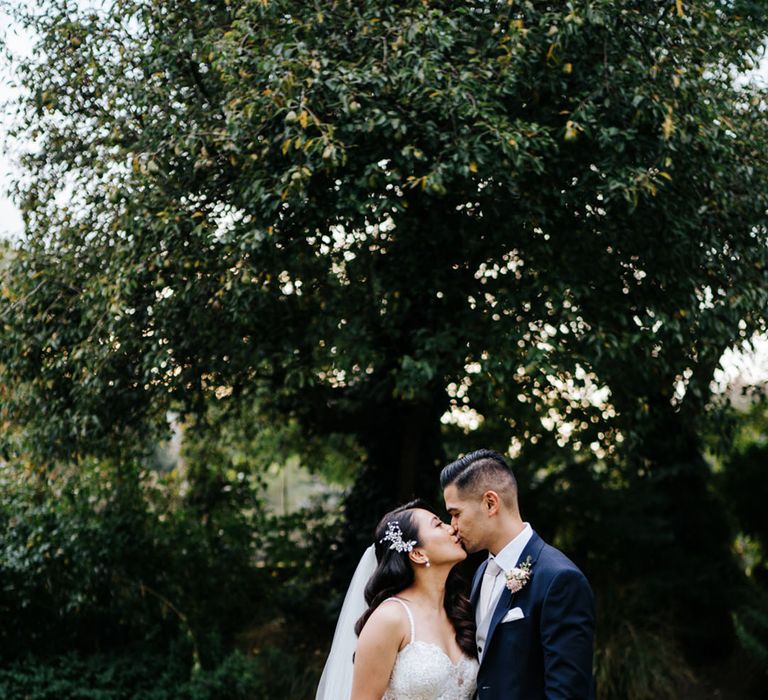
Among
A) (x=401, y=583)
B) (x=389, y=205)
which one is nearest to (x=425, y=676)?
(x=401, y=583)

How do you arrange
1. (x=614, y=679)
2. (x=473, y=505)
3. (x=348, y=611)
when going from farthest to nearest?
1. (x=614, y=679)
2. (x=348, y=611)
3. (x=473, y=505)

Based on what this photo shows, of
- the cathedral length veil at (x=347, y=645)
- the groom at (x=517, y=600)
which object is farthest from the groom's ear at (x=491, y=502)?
the cathedral length veil at (x=347, y=645)

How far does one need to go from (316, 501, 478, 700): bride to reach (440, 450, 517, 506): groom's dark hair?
30 cm

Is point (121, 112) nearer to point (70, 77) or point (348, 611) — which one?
point (70, 77)

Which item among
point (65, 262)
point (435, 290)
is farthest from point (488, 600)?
point (65, 262)

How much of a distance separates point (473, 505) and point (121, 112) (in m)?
5.47

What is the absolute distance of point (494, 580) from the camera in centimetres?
386

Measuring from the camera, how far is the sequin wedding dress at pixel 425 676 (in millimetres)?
3811

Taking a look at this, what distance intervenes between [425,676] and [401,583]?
Result: 16.8 inches

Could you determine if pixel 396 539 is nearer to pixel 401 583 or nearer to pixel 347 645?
A: pixel 401 583

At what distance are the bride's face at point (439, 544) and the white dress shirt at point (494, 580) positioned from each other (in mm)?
165

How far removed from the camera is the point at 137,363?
24.3 feet

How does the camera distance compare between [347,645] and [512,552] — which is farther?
[347,645]

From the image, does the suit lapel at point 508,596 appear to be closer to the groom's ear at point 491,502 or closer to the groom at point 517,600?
the groom at point 517,600
